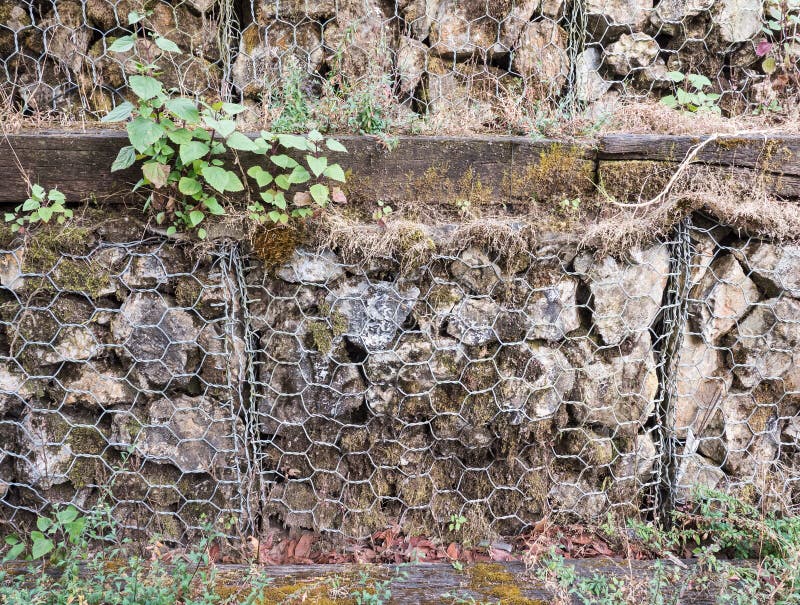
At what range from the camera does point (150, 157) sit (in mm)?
2152

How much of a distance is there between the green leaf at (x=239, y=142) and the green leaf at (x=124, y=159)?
0.38m

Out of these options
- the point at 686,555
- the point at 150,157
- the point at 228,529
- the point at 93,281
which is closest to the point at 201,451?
the point at 228,529

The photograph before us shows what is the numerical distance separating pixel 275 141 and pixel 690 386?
197 centimetres

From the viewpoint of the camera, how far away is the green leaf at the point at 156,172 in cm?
206

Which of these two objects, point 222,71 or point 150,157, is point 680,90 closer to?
point 222,71

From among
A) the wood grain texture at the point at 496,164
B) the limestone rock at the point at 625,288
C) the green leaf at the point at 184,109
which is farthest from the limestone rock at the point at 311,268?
the limestone rock at the point at 625,288

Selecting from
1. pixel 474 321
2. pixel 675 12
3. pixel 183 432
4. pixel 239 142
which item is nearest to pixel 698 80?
pixel 675 12

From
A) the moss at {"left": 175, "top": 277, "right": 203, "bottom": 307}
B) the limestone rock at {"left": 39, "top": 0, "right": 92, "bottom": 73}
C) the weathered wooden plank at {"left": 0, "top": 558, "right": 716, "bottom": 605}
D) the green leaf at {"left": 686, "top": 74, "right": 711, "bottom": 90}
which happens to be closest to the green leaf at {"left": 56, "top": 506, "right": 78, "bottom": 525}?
the weathered wooden plank at {"left": 0, "top": 558, "right": 716, "bottom": 605}

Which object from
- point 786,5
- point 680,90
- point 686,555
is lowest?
point 686,555

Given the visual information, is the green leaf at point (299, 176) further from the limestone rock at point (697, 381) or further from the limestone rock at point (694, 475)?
the limestone rock at point (694, 475)

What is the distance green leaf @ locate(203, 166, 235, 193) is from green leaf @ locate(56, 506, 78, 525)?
1329mm

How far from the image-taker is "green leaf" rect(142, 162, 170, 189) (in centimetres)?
206

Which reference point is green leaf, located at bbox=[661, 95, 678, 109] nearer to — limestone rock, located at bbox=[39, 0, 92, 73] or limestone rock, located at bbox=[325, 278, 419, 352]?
limestone rock, located at bbox=[325, 278, 419, 352]

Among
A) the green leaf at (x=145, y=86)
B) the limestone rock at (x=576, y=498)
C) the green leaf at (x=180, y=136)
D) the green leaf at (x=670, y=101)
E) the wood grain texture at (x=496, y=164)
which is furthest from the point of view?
the green leaf at (x=670, y=101)
